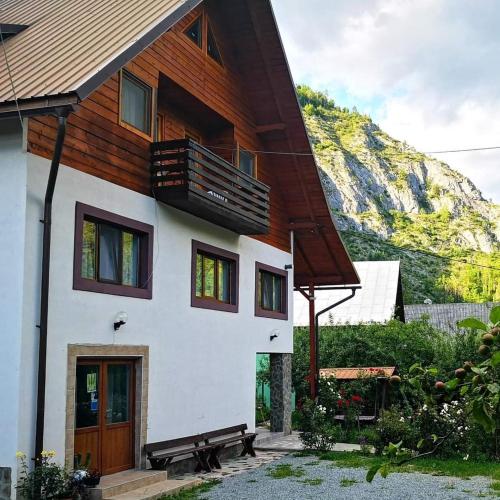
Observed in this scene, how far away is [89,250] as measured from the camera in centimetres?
921

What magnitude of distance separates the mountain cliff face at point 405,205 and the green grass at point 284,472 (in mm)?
60335

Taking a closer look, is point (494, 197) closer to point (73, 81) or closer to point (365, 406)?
point (365, 406)

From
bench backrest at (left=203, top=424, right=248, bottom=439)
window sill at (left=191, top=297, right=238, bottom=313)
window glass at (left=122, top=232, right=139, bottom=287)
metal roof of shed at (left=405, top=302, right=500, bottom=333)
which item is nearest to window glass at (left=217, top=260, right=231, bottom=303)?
window sill at (left=191, top=297, right=238, bottom=313)

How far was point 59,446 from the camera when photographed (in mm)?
8344

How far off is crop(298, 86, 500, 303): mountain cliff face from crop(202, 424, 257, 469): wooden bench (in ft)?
194

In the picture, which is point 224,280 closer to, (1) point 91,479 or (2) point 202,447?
(2) point 202,447

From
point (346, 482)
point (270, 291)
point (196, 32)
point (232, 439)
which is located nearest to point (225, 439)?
point (232, 439)

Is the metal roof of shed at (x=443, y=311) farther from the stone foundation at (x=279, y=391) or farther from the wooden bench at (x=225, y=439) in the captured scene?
the wooden bench at (x=225, y=439)

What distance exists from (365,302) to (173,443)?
70.1 feet

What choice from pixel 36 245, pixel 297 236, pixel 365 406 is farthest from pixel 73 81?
pixel 365 406

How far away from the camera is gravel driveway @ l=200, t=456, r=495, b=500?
9547 millimetres

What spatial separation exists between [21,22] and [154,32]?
2.69 meters

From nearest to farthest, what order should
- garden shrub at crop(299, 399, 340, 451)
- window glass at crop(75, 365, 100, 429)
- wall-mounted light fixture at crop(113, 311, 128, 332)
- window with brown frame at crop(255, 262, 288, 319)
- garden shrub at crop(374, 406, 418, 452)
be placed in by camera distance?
window glass at crop(75, 365, 100, 429)
wall-mounted light fixture at crop(113, 311, 128, 332)
garden shrub at crop(374, 406, 418, 452)
garden shrub at crop(299, 399, 340, 451)
window with brown frame at crop(255, 262, 288, 319)

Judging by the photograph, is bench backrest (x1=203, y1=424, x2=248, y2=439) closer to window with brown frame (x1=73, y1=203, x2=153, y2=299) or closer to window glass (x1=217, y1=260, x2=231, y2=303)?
window glass (x1=217, y1=260, x2=231, y2=303)
